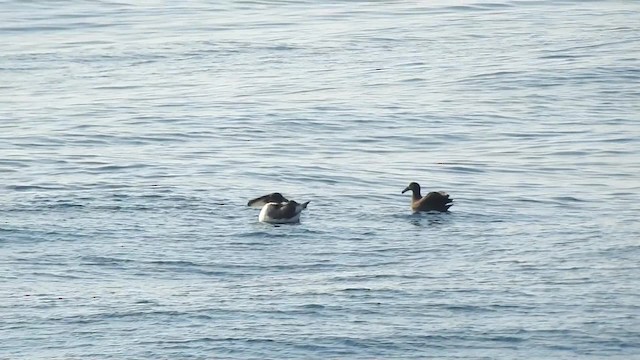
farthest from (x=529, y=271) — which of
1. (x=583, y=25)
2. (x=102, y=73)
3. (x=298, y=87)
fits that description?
(x=583, y=25)

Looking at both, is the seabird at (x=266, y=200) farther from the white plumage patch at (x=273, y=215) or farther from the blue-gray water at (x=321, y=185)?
the white plumage patch at (x=273, y=215)

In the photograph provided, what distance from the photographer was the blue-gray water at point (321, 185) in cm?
1609

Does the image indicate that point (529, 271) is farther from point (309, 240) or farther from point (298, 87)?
point (298, 87)

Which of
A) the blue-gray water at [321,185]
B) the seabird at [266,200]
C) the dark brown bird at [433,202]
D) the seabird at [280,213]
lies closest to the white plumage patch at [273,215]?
the seabird at [280,213]

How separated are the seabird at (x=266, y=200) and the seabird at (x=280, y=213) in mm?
1033

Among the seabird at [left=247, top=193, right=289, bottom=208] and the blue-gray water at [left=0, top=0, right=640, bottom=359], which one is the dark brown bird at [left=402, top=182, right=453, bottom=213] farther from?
the seabird at [left=247, top=193, right=289, bottom=208]

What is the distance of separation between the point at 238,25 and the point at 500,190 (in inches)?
1015

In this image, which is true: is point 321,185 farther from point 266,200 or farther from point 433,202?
point 433,202

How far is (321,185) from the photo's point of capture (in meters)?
25.4

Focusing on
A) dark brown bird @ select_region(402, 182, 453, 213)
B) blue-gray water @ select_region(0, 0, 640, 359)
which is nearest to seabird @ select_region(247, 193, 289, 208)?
blue-gray water @ select_region(0, 0, 640, 359)

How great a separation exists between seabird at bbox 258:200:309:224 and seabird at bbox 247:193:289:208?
1033mm

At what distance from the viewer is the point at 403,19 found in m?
51.0

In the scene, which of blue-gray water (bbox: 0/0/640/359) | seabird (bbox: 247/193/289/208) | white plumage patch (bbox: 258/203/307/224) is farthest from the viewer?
seabird (bbox: 247/193/289/208)

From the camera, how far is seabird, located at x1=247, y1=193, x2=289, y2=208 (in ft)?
74.9
